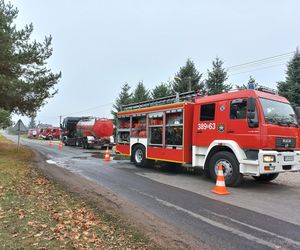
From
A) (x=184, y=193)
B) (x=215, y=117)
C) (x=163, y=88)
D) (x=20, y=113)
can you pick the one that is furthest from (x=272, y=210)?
(x=163, y=88)

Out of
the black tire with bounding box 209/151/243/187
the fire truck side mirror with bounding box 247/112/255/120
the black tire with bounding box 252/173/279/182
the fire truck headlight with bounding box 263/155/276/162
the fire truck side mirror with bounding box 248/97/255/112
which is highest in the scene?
the fire truck side mirror with bounding box 248/97/255/112

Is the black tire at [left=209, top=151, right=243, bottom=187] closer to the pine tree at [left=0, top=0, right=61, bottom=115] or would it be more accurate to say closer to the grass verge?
the grass verge

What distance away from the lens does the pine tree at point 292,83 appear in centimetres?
2195

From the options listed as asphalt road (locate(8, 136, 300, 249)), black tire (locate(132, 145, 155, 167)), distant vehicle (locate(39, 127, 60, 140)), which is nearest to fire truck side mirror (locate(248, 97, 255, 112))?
asphalt road (locate(8, 136, 300, 249))

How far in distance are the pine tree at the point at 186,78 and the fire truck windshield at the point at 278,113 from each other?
22644 mm

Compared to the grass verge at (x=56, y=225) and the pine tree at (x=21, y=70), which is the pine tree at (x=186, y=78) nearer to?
the pine tree at (x=21, y=70)

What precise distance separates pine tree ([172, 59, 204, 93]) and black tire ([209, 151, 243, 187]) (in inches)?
899

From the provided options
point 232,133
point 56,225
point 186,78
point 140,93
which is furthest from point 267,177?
point 140,93

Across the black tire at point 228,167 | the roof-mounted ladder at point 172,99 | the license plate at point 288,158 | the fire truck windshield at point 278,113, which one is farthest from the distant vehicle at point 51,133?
the license plate at point 288,158

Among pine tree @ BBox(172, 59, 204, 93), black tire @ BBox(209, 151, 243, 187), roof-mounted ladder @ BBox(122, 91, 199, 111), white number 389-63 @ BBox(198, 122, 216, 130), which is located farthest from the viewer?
pine tree @ BBox(172, 59, 204, 93)

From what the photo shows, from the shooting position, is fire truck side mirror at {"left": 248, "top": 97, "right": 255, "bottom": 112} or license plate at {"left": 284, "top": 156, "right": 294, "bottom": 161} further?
license plate at {"left": 284, "top": 156, "right": 294, "bottom": 161}

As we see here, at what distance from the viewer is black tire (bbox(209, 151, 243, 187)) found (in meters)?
8.70

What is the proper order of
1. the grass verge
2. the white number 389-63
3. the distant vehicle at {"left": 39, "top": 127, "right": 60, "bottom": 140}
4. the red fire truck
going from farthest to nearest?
the distant vehicle at {"left": 39, "top": 127, "right": 60, "bottom": 140}, the white number 389-63, the red fire truck, the grass verge

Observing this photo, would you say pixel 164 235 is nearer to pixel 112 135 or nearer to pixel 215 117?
pixel 215 117
